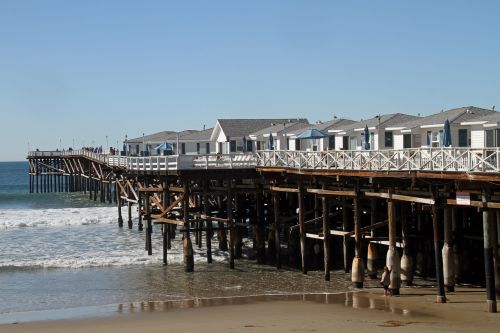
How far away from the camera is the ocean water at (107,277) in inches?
1086

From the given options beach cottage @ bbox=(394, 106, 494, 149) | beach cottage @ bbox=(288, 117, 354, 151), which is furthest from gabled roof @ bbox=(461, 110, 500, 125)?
beach cottage @ bbox=(288, 117, 354, 151)

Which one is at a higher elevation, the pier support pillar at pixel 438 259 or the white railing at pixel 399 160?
the white railing at pixel 399 160

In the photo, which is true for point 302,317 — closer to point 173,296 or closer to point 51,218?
point 173,296

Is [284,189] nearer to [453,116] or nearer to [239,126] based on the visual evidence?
[453,116]

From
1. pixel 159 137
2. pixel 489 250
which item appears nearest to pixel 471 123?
pixel 489 250

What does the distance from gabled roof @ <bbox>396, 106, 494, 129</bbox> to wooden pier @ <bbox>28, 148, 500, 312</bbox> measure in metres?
3.51

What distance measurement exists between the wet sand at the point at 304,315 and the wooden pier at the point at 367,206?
807 millimetres

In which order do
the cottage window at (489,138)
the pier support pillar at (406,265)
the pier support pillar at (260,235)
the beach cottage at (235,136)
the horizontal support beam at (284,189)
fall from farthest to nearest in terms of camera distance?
the beach cottage at (235,136) → the pier support pillar at (260,235) → the horizontal support beam at (284,189) → the cottage window at (489,138) → the pier support pillar at (406,265)

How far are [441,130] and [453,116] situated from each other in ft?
2.96

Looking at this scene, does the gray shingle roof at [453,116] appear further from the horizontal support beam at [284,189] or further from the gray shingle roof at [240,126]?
the gray shingle roof at [240,126]

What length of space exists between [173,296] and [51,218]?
35.4 m

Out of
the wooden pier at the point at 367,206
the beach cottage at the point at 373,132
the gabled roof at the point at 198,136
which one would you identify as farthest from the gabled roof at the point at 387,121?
the gabled roof at the point at 198,136

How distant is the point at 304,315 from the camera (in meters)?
23.2

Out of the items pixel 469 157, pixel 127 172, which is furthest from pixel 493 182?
pixel 127 172
